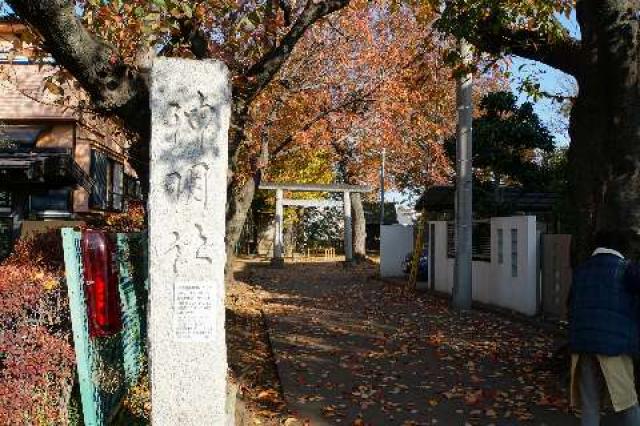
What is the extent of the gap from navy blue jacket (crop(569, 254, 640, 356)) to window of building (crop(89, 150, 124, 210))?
16180 millimetres

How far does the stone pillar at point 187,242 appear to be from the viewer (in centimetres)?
477

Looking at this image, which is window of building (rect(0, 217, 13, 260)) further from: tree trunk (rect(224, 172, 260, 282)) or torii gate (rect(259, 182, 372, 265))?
torii gate (rect(259, 182, 372, 265))

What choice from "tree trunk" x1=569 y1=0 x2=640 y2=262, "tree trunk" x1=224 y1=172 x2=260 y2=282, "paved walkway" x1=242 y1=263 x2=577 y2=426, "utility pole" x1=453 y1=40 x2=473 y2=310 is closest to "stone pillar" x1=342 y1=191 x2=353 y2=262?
"paved walkway" x1=242 y1=263 x2=577 y2=426

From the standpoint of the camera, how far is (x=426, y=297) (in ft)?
58.6

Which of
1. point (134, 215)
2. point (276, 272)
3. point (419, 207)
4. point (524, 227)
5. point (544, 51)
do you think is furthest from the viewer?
point (276, 272)

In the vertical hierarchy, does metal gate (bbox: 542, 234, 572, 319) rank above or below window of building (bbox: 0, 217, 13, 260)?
below

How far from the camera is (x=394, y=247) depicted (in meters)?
25.2

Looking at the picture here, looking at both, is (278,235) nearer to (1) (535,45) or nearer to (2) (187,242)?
(1) (535,45)

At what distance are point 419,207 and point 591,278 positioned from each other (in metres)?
16.8

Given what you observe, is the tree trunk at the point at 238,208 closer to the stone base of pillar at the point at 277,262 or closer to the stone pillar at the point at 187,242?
the stone pillar at the point at 187,242

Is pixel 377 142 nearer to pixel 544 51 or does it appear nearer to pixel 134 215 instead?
pixel 134 215

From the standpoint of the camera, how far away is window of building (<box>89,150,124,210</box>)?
779 inches

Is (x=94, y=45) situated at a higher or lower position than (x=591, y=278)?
higher

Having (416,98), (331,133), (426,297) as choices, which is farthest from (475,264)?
(331,133)
